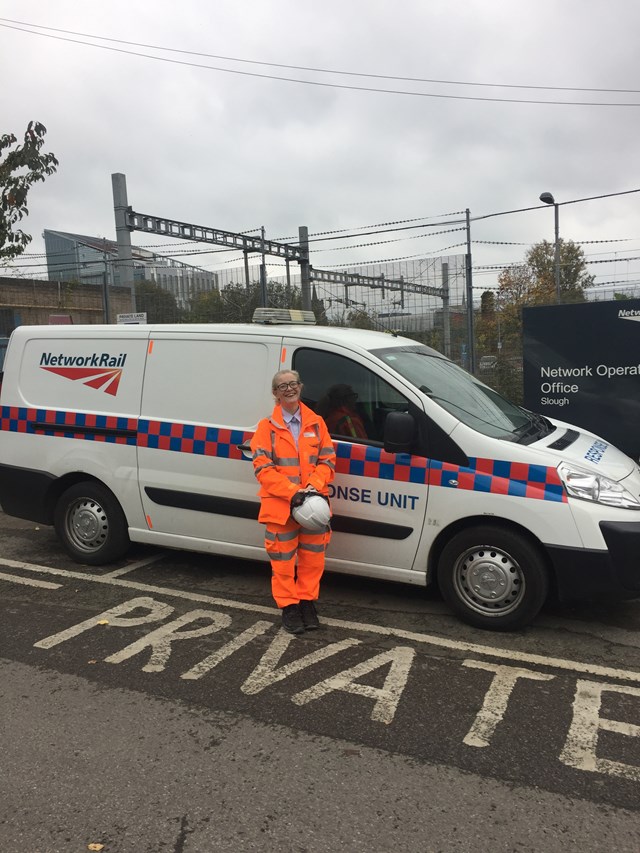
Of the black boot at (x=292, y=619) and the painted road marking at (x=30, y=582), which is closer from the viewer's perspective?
the black boot at (x=292, y=619)

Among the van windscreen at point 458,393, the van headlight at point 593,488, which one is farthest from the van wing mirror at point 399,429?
the van headlight at point 593,488

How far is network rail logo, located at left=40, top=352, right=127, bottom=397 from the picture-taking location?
5.09 meters

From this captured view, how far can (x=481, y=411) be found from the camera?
4.38 metres

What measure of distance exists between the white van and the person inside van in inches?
1.6

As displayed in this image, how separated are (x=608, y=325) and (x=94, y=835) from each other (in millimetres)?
6492

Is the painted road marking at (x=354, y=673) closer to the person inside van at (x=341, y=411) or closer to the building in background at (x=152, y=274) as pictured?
the person inside van at (x=341, y=411)

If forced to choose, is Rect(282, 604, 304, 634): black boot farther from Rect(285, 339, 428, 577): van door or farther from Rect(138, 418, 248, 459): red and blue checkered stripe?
Rect(138, 418, 248, 459): red and blue checkered stripe

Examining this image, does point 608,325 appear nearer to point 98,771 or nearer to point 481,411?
point 481,411

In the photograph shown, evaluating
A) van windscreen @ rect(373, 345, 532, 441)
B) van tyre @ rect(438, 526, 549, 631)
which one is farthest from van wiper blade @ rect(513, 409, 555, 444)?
van tyre @ rect(438, 526, 549, 631)

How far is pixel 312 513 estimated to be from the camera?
3820 mm

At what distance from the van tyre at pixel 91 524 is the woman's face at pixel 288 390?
1.90 m

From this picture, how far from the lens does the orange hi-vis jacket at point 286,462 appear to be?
392 centimetres

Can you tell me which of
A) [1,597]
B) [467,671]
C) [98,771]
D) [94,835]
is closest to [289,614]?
[467,671]

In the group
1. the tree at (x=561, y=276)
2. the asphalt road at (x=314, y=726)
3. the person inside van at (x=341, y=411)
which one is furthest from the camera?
the tree at (x=561, y=276)
